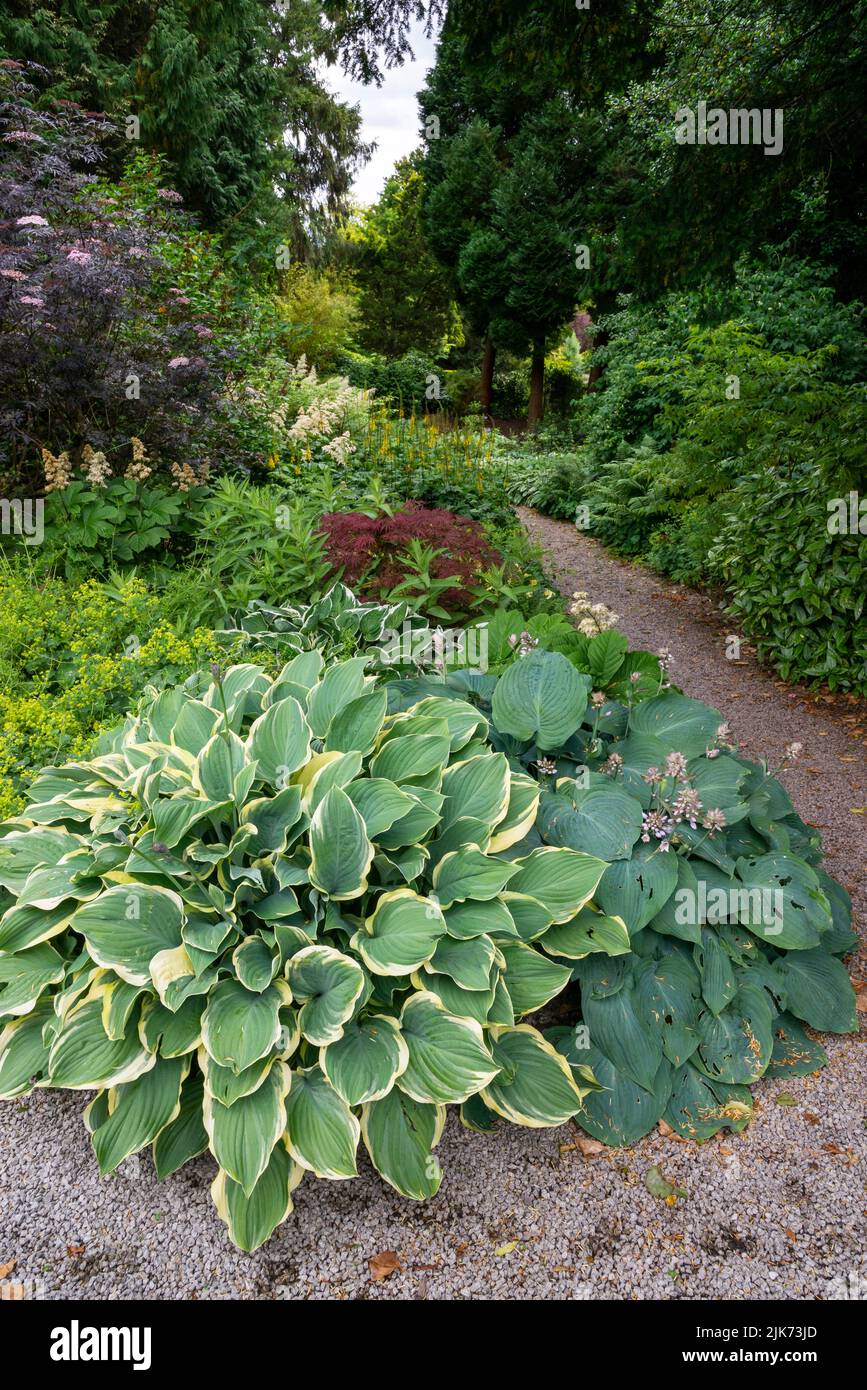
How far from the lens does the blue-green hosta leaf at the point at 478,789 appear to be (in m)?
2.20

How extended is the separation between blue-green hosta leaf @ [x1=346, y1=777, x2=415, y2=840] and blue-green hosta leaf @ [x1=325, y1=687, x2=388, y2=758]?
0.21 meters

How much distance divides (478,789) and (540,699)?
489 mm

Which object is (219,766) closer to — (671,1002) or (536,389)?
(671,1002)

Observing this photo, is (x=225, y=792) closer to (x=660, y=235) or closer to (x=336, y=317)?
(x=660, y=235)

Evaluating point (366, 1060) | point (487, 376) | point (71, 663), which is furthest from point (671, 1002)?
point (487, 376)

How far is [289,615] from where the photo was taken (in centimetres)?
357

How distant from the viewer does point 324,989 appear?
6.17 feet

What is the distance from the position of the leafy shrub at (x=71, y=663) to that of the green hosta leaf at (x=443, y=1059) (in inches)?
64.1

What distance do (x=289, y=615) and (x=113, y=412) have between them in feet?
8.26

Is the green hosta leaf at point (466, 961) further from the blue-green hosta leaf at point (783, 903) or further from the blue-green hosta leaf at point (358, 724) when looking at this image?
the blue-green hosta leaf at point (783, 903)

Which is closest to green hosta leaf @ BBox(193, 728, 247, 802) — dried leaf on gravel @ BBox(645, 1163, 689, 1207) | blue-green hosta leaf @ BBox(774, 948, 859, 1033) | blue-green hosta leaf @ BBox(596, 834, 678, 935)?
blue-green hosta leaf @ BBox(596, 834, 678, 935)

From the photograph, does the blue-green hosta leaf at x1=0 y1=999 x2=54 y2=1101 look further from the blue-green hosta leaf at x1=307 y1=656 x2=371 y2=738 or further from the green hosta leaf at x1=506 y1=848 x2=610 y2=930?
the green hosta leaf at x1=506 y1=848 x2=610 y2=930

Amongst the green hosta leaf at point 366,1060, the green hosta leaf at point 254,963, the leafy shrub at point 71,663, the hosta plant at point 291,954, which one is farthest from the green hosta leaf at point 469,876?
the leafy shrub at point 71,663

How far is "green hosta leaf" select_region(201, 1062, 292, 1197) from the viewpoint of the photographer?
1.67 metres
